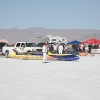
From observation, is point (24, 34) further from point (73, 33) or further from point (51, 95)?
point (51, 95)

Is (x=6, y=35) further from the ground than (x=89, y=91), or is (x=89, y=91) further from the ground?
(x=6, y=35)

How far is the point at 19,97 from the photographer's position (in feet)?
24.0

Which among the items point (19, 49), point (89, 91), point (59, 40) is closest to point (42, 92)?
point (89, 91)

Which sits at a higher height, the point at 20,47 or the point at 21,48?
the point at 20,47

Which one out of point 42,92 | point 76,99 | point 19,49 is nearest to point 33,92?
point 42,92

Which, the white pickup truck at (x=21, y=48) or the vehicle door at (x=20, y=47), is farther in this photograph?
the vehicle door at (x=20, y=47)

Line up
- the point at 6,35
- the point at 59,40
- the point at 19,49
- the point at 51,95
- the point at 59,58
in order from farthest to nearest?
the point at 6,35
the point at 59,40
the point at 19,49
the point at 59,58
the point at 51,95

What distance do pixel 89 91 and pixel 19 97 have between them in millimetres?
2173

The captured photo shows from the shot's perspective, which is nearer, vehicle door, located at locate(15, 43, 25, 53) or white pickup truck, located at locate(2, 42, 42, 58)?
white pickup truck, located at locate(2, 42, 42, 58)

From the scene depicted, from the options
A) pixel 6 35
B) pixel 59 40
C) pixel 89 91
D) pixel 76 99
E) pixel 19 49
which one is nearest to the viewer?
pixel 76 99

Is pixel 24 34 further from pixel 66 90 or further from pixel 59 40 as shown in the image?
pixel 66 90

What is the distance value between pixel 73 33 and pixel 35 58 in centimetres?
17306

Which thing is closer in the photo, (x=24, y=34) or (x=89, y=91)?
(x=89, y=91)

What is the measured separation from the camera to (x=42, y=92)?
807 cm
